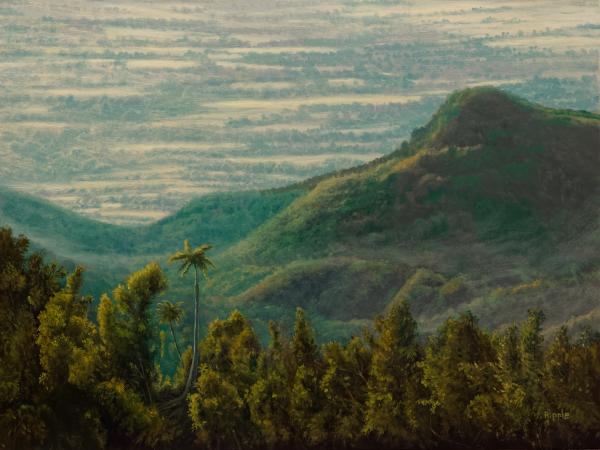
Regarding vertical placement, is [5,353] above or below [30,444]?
above

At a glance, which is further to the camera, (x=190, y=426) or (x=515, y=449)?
(x=190, y=426)

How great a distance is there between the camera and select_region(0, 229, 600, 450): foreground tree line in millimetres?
92000

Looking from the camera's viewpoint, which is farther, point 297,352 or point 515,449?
point 297,352

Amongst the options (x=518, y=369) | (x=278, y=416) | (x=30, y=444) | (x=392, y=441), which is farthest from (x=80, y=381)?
(x=518, y=369)

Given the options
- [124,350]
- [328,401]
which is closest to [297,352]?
[328,401]

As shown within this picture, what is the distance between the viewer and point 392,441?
96438 mm

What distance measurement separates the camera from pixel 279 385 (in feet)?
321

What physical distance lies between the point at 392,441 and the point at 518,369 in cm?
1079

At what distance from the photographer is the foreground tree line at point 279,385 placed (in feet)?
302

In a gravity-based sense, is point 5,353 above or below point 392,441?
above

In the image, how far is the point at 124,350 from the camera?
98.6 metres

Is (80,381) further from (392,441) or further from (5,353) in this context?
(392,441)

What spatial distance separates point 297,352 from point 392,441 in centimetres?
958

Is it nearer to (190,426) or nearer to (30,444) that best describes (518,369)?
(190,426)
